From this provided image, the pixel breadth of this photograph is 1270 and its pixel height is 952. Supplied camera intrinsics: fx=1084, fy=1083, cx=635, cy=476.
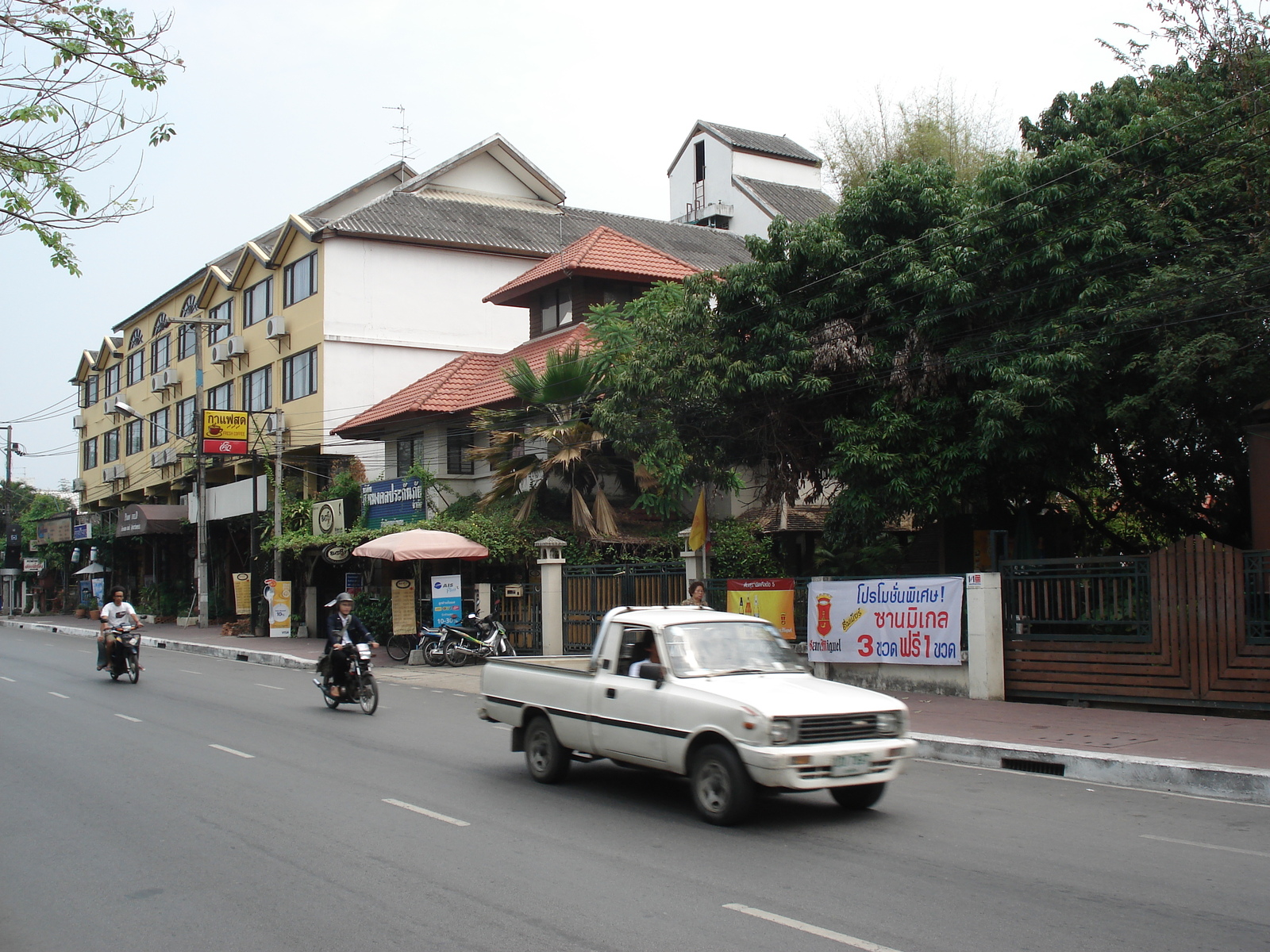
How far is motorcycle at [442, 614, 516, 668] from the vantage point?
78.3ft

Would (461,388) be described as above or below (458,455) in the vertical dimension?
above

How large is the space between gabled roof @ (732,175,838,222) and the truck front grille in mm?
36972

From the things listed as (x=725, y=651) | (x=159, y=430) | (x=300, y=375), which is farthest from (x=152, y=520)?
(x=725, y=651)

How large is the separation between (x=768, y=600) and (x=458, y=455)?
14.7 meters

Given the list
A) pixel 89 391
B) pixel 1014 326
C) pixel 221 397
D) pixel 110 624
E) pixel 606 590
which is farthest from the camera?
pixel 89 391

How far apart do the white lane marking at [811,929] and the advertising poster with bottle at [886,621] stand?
1073 cm

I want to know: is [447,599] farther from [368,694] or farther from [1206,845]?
[1206,845]

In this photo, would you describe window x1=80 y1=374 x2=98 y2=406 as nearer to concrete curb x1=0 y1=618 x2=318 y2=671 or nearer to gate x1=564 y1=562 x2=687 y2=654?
concrete curb x1=0 y1=618 x2=318 y2=671

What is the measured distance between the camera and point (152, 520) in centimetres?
4562

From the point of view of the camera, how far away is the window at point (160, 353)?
51406mm

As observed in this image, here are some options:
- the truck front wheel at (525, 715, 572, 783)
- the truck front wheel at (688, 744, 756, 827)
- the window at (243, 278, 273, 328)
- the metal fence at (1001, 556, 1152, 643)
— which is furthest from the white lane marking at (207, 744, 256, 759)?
the window at (243, 278, 273, 328)

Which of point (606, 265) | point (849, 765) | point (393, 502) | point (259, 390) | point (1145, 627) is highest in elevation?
point (606, 265)

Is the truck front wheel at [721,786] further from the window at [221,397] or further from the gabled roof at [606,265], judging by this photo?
the window at [221,397]

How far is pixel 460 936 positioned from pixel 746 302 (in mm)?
15226
